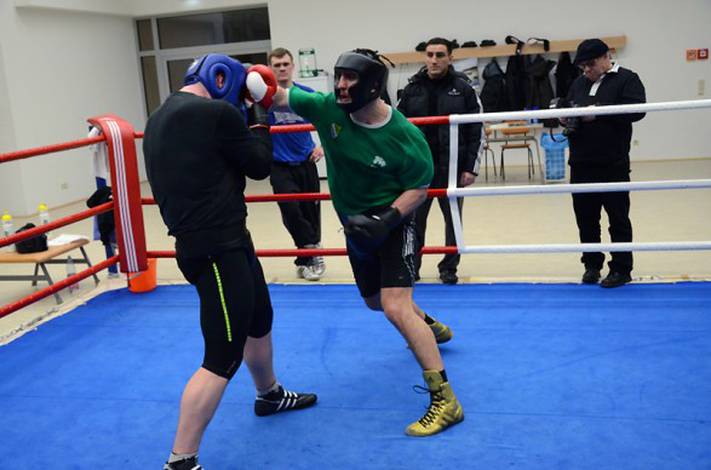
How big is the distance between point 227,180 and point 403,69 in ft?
26.6

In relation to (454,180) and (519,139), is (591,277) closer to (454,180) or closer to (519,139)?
(454,180)

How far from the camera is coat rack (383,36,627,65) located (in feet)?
30.2

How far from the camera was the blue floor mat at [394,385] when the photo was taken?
7.84ft

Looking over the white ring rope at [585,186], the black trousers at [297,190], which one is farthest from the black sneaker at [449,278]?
the black trousers at [297,190]

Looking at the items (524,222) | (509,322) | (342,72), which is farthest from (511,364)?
→ (524,222)

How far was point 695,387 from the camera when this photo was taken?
271cm

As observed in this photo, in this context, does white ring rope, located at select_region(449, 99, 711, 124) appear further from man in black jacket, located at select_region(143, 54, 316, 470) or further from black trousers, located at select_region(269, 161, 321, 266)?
man in black jacket, located at select_region(143, 54, 316, 470)

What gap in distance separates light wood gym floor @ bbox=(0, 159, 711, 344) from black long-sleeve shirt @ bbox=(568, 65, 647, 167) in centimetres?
72

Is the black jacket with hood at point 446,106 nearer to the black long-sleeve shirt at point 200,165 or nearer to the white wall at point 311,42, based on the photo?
the black long-sleeve shirt at point 200,165

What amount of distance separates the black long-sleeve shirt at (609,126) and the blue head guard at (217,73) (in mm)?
2355

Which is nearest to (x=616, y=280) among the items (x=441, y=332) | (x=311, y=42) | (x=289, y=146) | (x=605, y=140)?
(x=605, y=140)

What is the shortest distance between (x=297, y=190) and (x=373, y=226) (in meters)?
2.31

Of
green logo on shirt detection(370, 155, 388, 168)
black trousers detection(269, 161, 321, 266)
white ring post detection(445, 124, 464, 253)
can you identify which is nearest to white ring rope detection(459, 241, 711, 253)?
white ring post detection(445, 124, 464, 253)

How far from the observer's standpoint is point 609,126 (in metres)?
3.93
